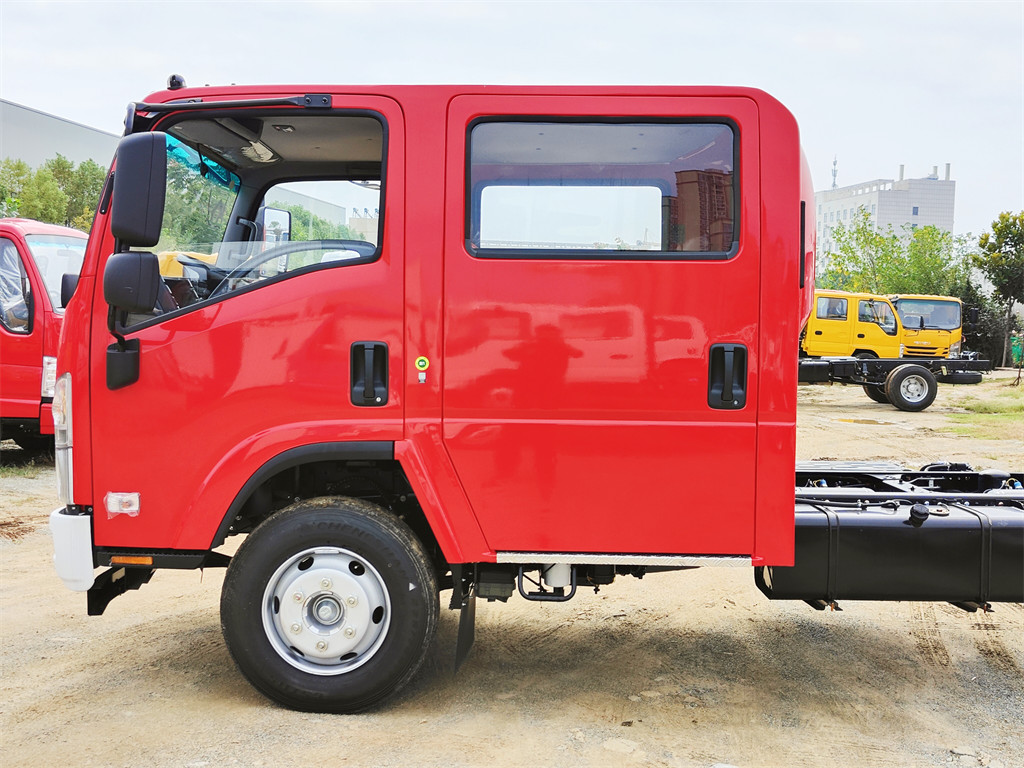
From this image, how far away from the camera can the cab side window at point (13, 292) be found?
971 cm

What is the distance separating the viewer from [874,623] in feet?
16.5

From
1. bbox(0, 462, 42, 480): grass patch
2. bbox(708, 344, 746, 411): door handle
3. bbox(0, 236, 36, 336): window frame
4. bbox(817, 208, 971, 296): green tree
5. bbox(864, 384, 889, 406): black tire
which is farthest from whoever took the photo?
bbox(817, 208, 971, 296): green tree

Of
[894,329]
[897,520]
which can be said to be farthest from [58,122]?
[897,520]

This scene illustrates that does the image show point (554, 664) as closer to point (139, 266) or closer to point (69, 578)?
point (69, 578)

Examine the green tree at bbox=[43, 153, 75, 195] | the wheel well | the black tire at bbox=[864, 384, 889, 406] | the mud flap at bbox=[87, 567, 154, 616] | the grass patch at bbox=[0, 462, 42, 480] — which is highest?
the green tree at bbox=[43, 153, 75, 195]

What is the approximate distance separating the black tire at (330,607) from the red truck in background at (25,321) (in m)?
6.77

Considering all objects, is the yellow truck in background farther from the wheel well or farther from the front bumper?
the front bumper

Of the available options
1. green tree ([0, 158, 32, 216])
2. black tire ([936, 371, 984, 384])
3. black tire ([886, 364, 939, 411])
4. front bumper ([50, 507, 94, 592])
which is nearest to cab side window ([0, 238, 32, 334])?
front bumper ([50, 507, 94, 592])

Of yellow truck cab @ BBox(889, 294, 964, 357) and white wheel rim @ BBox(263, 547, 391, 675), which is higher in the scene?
yellow truck cab @ BBox(889, 294, 964, 357)

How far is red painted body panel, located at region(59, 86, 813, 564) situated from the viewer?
3.49 metres

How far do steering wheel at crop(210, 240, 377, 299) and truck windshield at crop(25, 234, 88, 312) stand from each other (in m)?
6.98

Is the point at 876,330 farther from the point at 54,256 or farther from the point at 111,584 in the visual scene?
the point at 111,584

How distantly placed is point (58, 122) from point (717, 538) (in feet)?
125

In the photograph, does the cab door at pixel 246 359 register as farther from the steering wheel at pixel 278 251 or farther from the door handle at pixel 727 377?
the door handle at pixel 727 377
